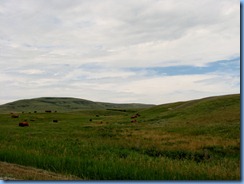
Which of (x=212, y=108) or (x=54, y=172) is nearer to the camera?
(x=54, y=172)

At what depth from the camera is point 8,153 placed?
1811 cm

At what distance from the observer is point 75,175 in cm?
1360

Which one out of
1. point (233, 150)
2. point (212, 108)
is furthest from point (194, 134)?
point (212, 108)

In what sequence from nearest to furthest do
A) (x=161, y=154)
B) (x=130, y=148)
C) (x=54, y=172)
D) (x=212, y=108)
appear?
(x=54, y=172)
(x=161, y=154)
(x=130, y=148)
(x=212, y=108)

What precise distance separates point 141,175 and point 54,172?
13.0 feet

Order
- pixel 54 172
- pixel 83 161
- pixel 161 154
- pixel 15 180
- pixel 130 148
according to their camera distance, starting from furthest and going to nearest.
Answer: pixel 130 148 < pixel 161 154 < pixel 83 161 < pixel 54 172 < pixel 15 180

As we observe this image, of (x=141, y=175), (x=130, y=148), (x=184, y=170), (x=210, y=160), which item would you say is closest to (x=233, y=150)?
(x=210, y=160)

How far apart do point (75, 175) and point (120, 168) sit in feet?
6.31

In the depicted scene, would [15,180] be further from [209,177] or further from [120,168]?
[209,177]

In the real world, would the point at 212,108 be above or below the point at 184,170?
above

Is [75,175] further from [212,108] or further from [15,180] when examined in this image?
[212,108]

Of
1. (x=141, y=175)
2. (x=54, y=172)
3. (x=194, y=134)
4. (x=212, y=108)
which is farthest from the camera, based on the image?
(x=212, y=108)

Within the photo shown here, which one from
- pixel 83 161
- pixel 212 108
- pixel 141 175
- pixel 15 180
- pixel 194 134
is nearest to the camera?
pixel 15 180

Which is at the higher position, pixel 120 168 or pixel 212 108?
pixel 212 108
